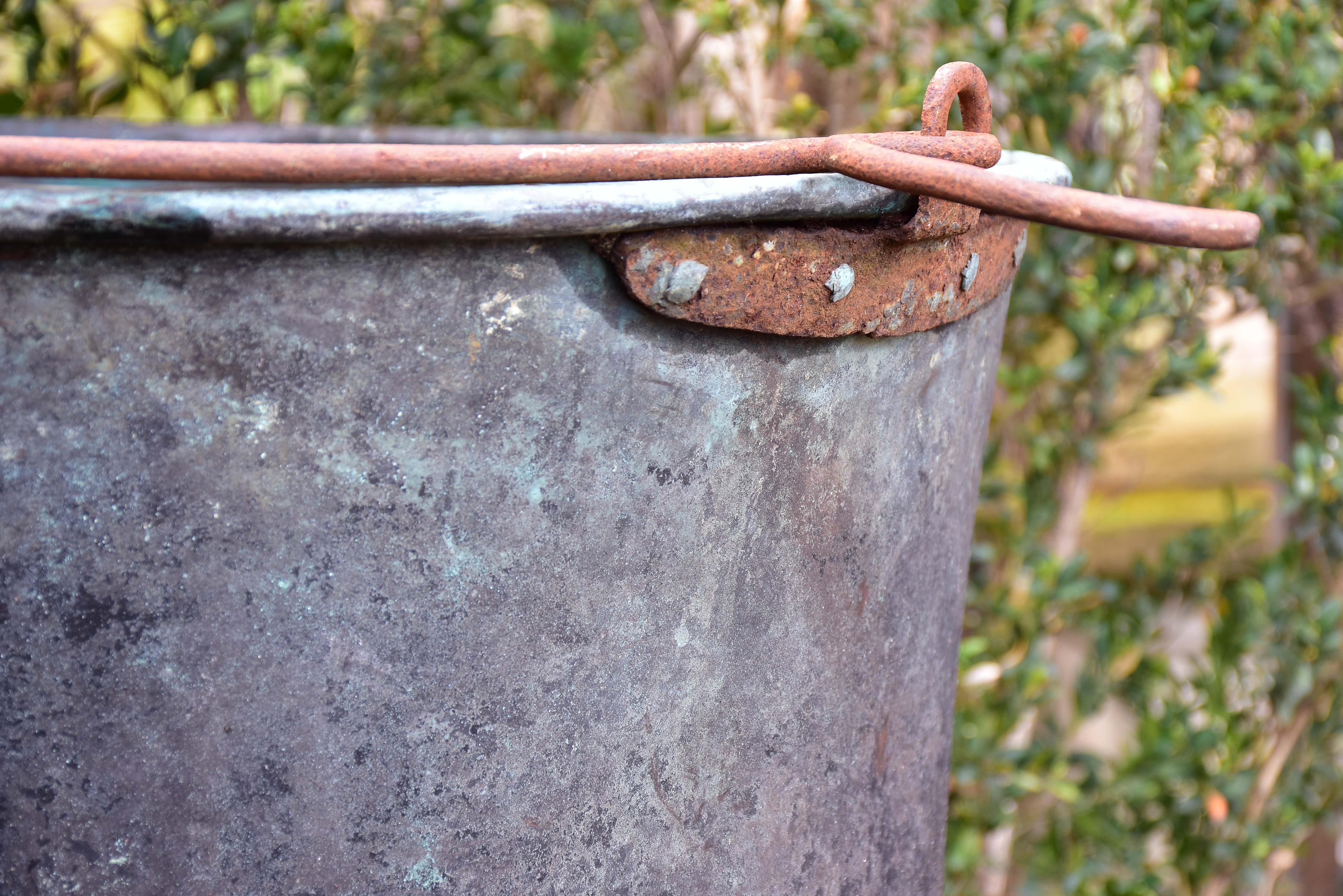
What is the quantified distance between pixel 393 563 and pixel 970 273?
432mm

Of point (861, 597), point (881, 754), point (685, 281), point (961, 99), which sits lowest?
point (881, 754)

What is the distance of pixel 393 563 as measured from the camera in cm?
65

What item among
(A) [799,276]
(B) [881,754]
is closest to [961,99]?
(A) [799,276]

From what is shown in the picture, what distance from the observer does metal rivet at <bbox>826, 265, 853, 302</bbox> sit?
27.4 inches

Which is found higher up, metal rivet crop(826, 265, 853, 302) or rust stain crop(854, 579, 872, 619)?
metal rivet crop(826, 265, 853, 302)

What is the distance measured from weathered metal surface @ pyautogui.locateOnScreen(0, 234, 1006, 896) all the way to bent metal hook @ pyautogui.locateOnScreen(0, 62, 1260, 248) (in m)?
0.04

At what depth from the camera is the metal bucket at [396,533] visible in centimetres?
61

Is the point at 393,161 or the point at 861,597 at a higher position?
the point at 393,161

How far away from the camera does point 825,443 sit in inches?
29.6

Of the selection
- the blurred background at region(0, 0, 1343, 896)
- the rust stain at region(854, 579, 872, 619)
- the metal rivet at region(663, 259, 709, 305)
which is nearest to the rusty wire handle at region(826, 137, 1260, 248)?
the metal rivet at region(663, 259, 709, 305)

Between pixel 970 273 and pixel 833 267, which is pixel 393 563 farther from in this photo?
pixel 970 273

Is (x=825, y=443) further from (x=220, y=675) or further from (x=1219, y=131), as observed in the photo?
(x=1219, y=131)

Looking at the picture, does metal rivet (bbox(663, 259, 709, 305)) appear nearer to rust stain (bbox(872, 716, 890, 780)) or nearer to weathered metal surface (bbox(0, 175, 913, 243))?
weathered metal surface (bbox(0, 175, 913, 243))

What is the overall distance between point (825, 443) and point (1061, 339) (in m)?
2.34
